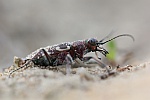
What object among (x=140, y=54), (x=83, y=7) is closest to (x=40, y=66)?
(x=140, y=54)

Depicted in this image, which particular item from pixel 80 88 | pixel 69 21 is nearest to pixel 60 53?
pixel 80 88

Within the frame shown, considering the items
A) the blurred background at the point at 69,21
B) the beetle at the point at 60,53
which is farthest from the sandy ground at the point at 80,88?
the blurred background at the point at 69,21

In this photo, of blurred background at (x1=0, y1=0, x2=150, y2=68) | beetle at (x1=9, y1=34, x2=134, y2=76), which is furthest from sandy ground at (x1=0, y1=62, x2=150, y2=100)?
blurred background at (x1=0, y1=0, x2=150, y2=68)

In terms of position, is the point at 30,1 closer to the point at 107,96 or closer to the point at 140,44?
the point at 140,44

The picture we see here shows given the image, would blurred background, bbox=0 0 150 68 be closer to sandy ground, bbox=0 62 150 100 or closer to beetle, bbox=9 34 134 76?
beetle, bbox=9 34 134 76

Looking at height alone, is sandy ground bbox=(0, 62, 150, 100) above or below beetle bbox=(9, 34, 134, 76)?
below

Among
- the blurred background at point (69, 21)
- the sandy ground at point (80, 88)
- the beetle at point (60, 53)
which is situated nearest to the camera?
the sandy ground at point (80, 88)

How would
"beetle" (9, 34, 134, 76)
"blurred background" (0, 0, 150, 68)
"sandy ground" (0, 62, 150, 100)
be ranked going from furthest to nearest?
"blurred background" (0, 0, 150, 68) < "beetle" (9, 34, 134, 76) < "sandy ground" (0, 62, 150, 100)

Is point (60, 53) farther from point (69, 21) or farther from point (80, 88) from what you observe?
point (69, 21)

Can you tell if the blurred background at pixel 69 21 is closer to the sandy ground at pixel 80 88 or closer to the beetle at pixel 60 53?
the beetle at pixel 60 53
